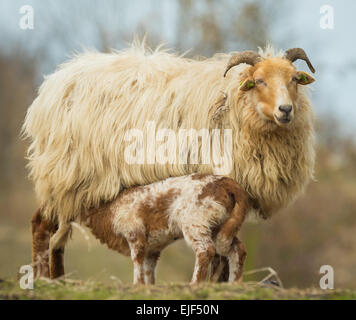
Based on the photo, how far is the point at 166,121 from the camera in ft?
22.1

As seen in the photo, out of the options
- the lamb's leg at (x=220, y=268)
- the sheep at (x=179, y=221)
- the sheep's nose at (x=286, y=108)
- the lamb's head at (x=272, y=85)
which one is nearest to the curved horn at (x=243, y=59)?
the lamb's head at (x=272, y=85)

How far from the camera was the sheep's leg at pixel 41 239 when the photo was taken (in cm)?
Answer: 704

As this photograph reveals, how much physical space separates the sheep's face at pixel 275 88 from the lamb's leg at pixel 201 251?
1.35 m

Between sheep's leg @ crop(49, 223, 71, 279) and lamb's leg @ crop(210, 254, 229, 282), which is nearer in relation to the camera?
lamb's leg @ crop(210, 254, 229, 282)

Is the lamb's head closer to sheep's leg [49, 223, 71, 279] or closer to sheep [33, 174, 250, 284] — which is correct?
sheep [33, 174, 250, 284]

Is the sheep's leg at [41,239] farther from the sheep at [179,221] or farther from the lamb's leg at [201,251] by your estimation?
the lamb's leg at [201,251]

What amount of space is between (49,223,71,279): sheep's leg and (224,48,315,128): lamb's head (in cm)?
258

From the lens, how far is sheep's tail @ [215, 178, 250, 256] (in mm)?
5780

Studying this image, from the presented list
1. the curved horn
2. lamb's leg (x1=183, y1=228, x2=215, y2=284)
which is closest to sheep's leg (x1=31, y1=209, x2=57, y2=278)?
lamb's leg (x1=183, y1=228, x2=215, y2=284)

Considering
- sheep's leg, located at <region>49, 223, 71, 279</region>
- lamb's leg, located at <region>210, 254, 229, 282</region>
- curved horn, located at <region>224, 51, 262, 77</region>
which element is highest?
curved horn, located at <region>224, 51, 262, 77</region>

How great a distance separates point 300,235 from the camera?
17.0 metres
